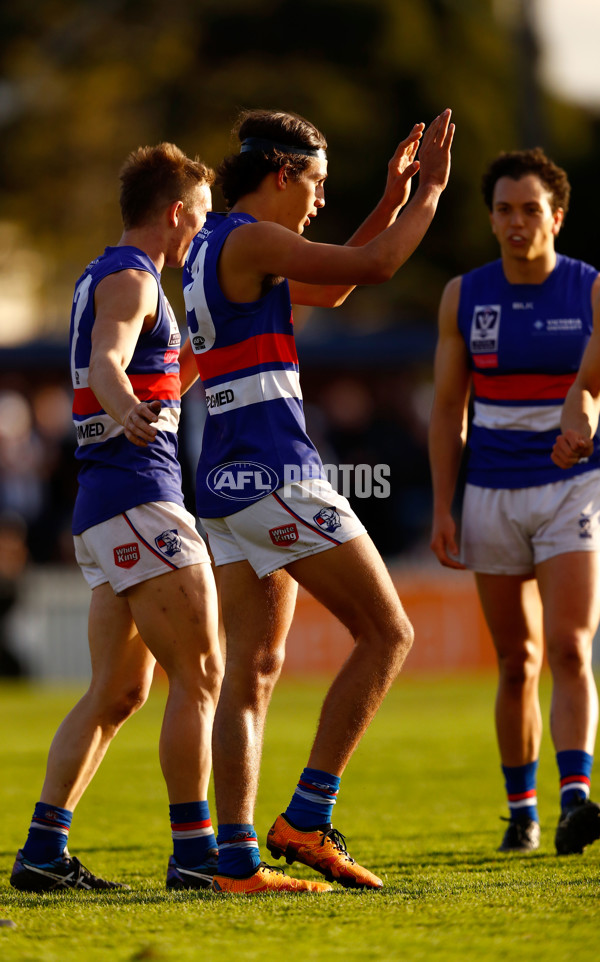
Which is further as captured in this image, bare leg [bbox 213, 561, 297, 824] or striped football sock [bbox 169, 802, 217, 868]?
striped football sock [bbox 169, 802, 217, 868]

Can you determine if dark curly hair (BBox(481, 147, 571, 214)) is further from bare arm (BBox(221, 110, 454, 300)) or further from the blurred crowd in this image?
the blurred crowd

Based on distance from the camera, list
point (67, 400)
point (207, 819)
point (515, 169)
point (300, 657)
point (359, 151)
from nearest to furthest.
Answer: point (207, 819)
point (515, 169)
point (300, 657)
point (67, 400)
point (359, 151)

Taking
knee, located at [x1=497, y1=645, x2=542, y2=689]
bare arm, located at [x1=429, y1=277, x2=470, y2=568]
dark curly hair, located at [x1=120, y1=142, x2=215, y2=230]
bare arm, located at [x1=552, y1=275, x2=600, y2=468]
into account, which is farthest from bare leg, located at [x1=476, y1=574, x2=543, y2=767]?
dark curly hair, located at [x1=120, y1=142, x2=215, y2=230]

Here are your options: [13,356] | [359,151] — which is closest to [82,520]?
[13,356]

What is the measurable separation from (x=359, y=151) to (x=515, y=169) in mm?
26908

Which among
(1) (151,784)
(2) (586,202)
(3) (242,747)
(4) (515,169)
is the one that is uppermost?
(2) (586,202)

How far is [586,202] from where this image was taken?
32.5 m

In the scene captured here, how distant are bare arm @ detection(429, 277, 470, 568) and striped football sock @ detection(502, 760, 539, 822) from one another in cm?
90

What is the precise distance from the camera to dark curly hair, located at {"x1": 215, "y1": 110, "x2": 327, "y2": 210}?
4.82 meters

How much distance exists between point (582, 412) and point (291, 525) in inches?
60.1

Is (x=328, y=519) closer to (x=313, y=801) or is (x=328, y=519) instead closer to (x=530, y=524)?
(x=313, y=801)

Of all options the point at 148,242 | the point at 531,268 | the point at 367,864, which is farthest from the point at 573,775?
the point at 148,242

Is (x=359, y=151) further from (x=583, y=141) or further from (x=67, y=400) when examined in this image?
(x=67, y=400)

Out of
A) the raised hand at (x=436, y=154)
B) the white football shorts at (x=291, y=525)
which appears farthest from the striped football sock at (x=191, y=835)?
the raised hand at (x=436, y=154)
